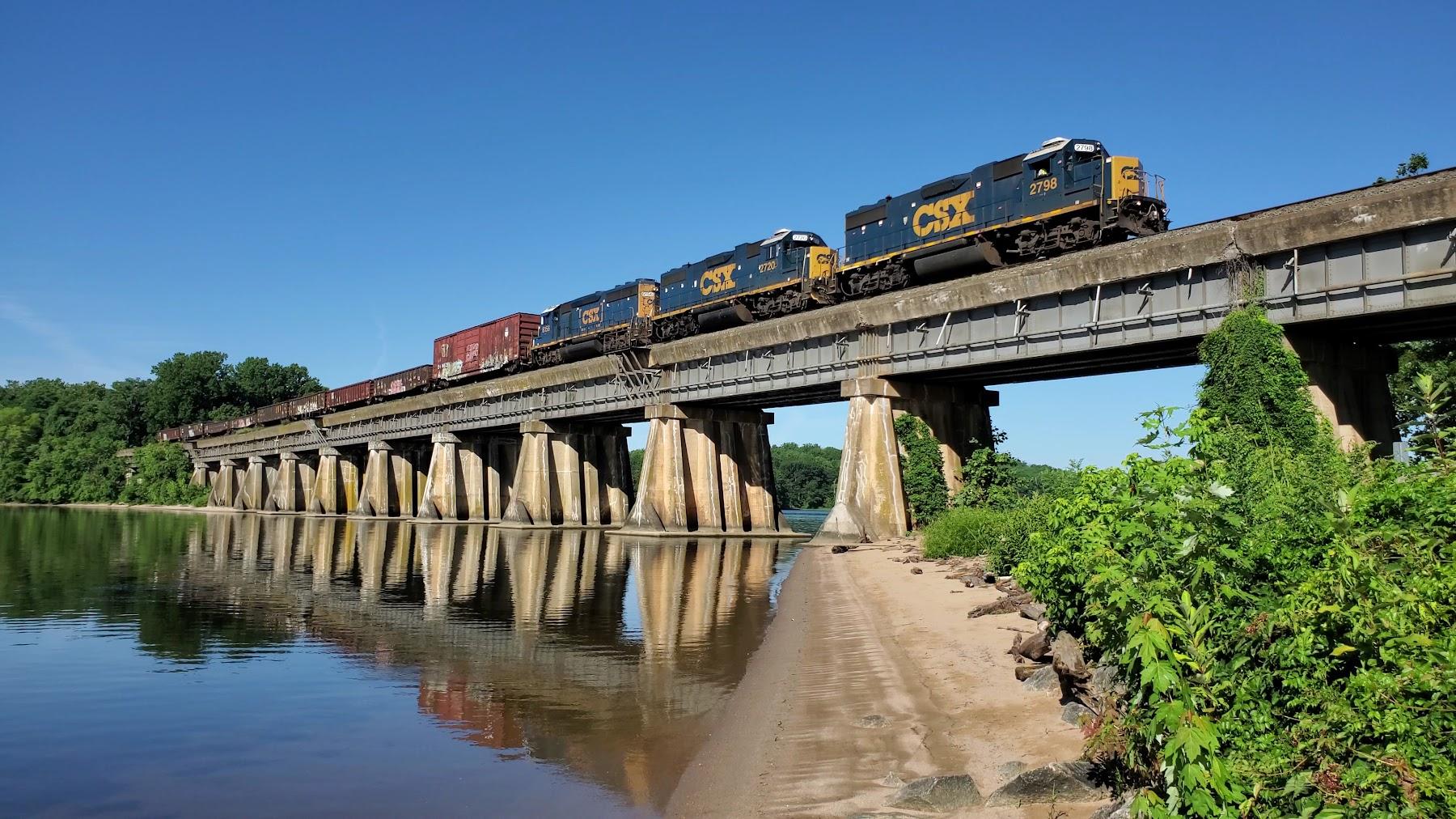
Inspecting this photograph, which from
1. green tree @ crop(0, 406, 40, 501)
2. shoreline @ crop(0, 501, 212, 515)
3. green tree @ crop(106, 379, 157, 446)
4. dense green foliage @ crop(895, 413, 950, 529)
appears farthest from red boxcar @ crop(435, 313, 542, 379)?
green tree @ crop(106, 379, 157, 446)

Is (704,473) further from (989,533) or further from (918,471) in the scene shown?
(989,533)

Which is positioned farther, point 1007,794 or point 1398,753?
point 1007,794

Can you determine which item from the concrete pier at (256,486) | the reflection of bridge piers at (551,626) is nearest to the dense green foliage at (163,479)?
the concrete pier at (256,486)

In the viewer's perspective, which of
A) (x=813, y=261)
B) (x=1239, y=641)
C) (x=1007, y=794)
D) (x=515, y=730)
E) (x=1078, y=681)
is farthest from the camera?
(x=813, y=261)

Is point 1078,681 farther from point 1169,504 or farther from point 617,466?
point 617,466

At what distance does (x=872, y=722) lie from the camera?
27.8 feet

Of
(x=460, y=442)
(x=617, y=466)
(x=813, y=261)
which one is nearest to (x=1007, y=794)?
→ (x=813, y=261)

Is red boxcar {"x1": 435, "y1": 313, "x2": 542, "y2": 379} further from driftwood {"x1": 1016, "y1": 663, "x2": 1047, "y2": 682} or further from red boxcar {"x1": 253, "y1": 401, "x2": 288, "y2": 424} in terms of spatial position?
driftwood {"x1": 1016, "y1": 663, "x2": 1047, "y2": 682}

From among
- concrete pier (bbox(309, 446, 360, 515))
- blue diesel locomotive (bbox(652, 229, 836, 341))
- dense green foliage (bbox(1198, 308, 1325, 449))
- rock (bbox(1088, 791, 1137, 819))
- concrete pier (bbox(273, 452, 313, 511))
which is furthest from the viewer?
concrete pier (bbox(273, 452, 313, 511))

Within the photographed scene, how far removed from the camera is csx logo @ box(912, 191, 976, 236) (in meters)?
29.6

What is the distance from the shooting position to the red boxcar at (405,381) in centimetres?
6074

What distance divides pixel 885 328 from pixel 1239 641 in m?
23.7

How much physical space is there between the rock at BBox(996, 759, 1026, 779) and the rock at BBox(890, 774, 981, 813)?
0.30m

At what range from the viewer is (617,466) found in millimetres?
52062
